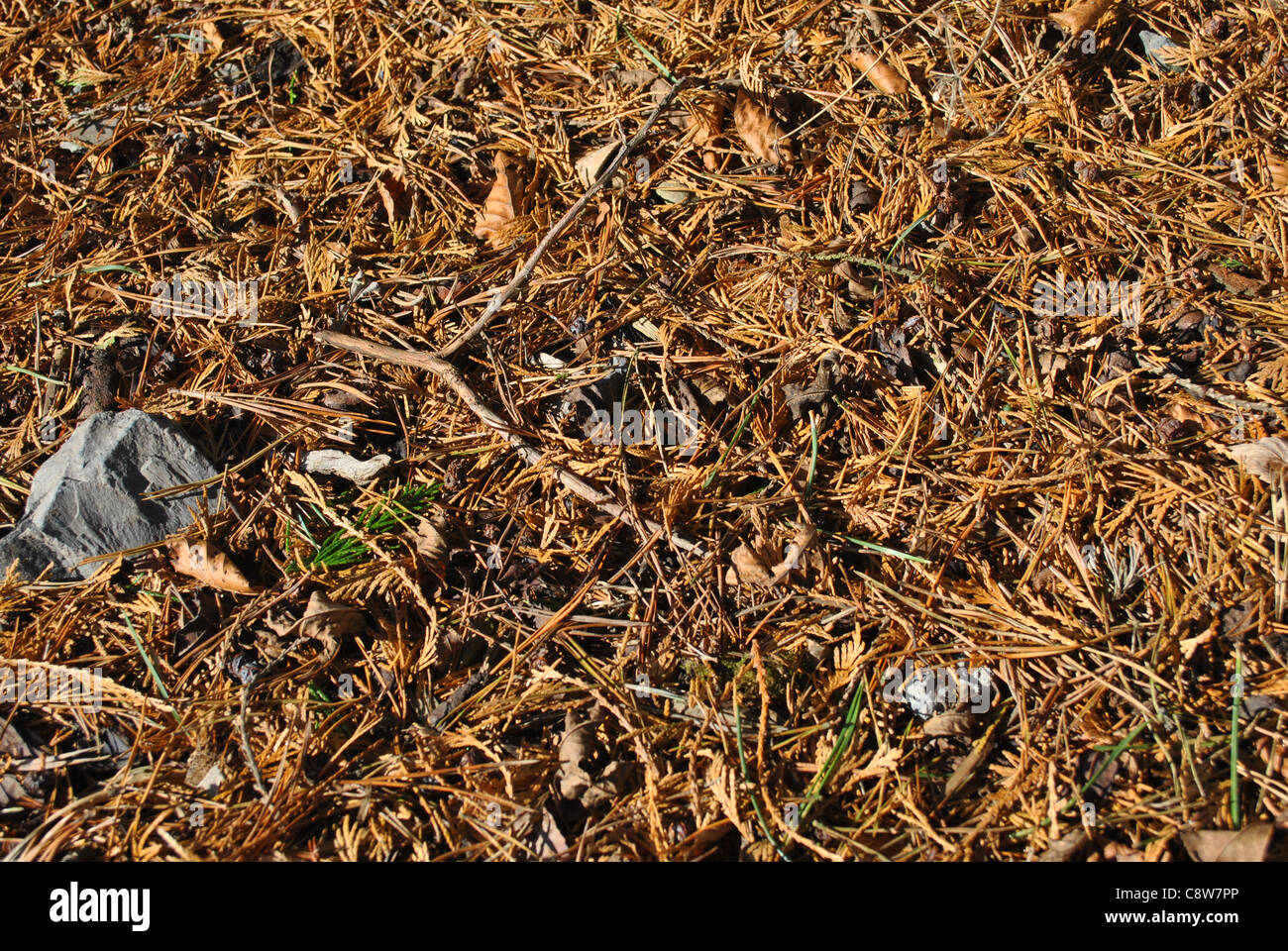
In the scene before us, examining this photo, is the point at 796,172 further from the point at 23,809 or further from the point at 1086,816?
the point at 23,809

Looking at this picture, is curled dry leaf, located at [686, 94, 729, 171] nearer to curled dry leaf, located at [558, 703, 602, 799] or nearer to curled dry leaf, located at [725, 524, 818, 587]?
curled dry leaf, located at [725, 524, 818, 587]

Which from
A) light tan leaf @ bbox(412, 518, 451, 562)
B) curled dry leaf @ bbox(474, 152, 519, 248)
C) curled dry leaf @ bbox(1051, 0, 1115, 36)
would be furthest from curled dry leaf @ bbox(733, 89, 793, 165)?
light tan leaf @ bbox(412, 518, 451, 562)

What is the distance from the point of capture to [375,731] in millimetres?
1733

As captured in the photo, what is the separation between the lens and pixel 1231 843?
148cm

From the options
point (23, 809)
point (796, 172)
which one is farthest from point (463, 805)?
point (796, 172)

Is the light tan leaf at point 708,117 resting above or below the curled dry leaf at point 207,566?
above

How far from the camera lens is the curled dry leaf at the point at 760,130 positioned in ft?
7.05

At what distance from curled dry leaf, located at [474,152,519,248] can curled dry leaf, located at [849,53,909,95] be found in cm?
99

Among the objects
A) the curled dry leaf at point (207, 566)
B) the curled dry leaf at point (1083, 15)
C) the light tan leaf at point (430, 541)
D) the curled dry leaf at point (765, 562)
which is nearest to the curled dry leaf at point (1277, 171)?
the curled dry leaf at point (1083, 15)

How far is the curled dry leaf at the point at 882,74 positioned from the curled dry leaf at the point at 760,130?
0.97ft

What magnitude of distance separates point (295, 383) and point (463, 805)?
110 cm

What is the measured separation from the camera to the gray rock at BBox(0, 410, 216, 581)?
1835mm

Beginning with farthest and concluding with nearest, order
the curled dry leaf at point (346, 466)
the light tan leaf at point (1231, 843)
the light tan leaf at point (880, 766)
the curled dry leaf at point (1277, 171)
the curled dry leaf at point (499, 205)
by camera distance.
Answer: the curled dry leaf at point (499, 205), the curled dry leaf at point (1277, 171), the curled dry leaf at point (346, 466), the light tan leaf at point (880, 766), the light tan leaf at point (1231, 843)

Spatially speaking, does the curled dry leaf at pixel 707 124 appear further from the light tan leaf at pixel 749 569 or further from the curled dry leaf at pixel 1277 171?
the curled dry leaf at pixel 1277 171
